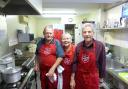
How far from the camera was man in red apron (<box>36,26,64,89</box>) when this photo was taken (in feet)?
8.36

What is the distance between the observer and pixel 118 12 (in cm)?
396

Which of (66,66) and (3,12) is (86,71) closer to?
(66,66)

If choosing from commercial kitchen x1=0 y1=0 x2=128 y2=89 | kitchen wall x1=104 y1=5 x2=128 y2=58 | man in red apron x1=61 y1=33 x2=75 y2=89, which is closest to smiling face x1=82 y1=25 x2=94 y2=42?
man in red apron x1=61 y1=33 x2=75 y2=89

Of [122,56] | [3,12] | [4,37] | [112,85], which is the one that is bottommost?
[112,85]

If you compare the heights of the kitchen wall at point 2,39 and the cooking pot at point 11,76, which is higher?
the kitchen wall at point 2,39

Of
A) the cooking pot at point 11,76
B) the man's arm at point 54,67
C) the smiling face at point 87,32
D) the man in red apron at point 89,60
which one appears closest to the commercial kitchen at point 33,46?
the cooking pot at point 11,76

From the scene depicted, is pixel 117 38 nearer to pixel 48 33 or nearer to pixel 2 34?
pixel 48 33

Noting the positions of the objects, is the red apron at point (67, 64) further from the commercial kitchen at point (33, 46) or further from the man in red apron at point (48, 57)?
the commercial kitchen at point (33, 46)

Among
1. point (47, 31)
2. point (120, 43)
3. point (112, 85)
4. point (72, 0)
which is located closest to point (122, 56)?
point (120, 43)

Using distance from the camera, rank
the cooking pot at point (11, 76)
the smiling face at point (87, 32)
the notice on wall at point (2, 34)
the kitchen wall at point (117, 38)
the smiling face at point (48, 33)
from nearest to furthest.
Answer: the cooking pot at point (11, 76), the smiling face at point (87, 32), the smiling face at point (48, 33), the notice on wall at point (2, 34), the kitchen wall at point (117, 38)

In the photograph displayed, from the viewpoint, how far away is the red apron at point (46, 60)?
2.62 meters

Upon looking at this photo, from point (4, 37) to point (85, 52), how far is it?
1.55 metres

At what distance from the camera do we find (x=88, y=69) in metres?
2.26

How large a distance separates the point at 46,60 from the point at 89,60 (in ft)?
2.38
